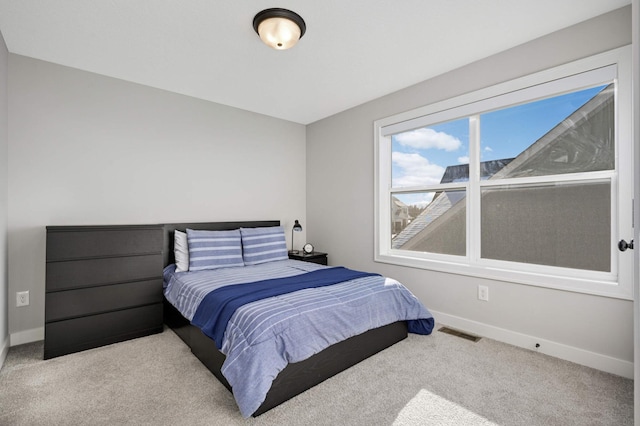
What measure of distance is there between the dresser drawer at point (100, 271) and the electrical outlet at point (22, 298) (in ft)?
1.61

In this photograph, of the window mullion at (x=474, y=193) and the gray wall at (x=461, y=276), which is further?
the window mullion at (x=474, y=193)

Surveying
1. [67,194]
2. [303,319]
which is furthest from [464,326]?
[67,194]

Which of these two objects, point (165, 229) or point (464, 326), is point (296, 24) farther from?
point (464, 326)

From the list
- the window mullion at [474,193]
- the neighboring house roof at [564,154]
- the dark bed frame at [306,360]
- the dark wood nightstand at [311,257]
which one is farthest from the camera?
the dark wood nightstand at [311,257]

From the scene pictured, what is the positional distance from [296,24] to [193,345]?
254 centimetres

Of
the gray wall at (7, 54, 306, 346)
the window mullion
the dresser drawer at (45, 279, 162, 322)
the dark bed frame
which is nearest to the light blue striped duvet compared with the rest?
the dark bed frame

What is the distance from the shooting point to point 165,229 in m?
3.31

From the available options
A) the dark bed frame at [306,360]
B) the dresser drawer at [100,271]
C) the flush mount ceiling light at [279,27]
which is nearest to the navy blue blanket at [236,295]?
the dark bed frame at [306,360]

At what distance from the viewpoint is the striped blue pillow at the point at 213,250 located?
3086 mm

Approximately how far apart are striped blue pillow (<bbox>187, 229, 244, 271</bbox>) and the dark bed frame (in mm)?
493

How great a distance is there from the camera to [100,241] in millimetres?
2656

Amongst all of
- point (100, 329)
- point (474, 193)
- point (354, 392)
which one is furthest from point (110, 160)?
point (474, 193)

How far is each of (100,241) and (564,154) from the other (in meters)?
3.92

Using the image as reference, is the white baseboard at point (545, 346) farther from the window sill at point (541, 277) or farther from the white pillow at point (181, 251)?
the white pillow at point (181, 251)
